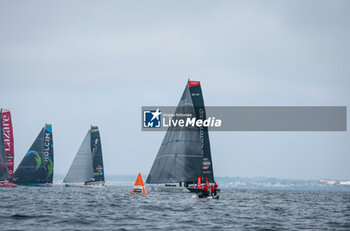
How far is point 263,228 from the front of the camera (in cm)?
2975

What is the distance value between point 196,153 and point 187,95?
8604mm

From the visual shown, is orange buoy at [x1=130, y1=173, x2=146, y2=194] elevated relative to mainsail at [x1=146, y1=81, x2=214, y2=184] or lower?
lower

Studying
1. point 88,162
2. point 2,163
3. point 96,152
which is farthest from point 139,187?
point 96,152

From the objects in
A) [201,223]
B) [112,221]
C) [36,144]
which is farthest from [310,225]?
[36,144]

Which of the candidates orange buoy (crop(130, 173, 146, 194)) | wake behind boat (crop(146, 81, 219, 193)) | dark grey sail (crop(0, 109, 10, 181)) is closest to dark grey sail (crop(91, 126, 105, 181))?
dark grey sail (crop(0, 109, 10, 181))

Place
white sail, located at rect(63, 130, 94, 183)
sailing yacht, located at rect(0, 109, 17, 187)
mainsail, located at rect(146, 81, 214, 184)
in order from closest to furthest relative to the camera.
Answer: mainsail, located at rect(146, 81, 214, 184), sailing yacht, located at rect(0, 109, 17, 187), white sail, located at rect(63, 130, 94, 183)

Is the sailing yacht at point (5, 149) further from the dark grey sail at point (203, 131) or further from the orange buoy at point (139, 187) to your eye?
the dark grey sail at point (203, 131)

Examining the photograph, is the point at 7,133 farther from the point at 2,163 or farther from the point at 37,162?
the point at 37,162

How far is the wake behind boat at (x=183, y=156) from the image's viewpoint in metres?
66.8

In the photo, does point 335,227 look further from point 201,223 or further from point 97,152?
point 97,152

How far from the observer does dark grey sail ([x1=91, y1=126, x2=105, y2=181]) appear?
103375mm

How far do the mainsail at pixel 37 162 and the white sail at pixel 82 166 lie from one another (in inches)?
230

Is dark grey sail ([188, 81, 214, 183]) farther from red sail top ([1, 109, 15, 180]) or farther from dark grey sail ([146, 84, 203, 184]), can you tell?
red sail top ([1, 109, 15, 180])

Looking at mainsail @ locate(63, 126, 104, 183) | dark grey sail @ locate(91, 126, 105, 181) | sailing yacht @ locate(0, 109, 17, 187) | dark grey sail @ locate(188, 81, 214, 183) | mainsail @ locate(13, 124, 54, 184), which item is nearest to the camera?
dark grey sail @ locate(188, 81, 214, 183)
